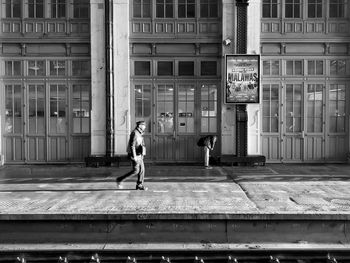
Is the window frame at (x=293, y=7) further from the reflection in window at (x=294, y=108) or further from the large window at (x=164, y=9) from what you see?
the large window at (x=164, y=9)

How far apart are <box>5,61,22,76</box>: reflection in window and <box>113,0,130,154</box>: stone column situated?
11.8ft

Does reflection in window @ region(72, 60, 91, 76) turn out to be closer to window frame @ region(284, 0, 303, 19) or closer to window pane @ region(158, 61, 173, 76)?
window pane @ region(158, 61, 173, 76)

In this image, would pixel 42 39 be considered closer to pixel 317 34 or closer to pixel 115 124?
pixel 115 124

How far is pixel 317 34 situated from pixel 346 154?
451 centimetres

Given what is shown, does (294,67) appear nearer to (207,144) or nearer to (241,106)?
(241,106)

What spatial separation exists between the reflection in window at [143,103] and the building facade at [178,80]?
37 mm

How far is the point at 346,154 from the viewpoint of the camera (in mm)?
15125

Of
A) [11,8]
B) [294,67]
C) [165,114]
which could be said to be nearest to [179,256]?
[165,114]

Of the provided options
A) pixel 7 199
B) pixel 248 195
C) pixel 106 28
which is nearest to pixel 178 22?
pixel 106 28

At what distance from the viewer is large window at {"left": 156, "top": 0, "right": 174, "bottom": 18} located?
14945mm

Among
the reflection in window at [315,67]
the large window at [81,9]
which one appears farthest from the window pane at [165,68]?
the reflection in window at [315,67]

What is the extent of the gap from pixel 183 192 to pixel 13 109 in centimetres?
822

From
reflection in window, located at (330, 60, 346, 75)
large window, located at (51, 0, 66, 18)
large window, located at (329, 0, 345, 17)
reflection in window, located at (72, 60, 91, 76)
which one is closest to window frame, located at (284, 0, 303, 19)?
large window, located at (329, 0, 345, 17)

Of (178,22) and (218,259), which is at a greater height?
(178,22)
